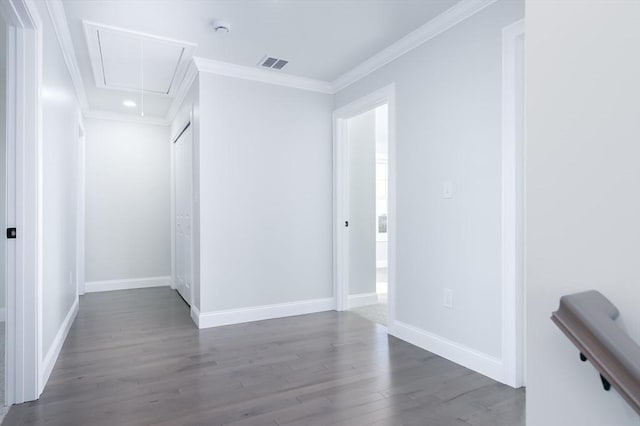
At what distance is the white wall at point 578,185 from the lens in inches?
23.0

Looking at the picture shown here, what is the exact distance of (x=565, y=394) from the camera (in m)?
0.65

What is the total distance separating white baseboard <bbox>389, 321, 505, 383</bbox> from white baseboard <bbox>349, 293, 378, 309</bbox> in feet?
3.35

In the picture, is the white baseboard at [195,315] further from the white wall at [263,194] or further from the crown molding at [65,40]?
the crown molding at [65,40]

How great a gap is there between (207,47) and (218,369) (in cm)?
264

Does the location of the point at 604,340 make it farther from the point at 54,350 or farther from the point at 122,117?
the point at 122,117

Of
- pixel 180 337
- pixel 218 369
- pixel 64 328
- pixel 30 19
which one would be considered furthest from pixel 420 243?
pixel 64 328

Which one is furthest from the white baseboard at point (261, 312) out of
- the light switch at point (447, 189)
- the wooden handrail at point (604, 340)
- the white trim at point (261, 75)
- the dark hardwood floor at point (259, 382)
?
the wooden handrail at point (604, 340)

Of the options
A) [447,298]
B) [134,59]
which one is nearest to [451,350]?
[447,298]

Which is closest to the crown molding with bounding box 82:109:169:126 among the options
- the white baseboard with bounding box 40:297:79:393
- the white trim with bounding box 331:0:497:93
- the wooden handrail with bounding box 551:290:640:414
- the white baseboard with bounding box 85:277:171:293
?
the white baseboard with bounding box 85:277:171:293

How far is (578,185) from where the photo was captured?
640mm

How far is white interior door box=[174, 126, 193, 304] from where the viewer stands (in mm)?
4316

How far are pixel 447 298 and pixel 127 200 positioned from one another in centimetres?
476

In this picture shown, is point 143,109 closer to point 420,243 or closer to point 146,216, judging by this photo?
point 146,216

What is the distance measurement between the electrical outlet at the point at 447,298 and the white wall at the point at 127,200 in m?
4.39
